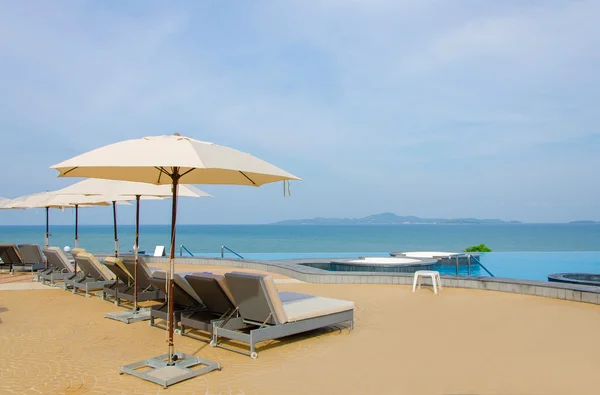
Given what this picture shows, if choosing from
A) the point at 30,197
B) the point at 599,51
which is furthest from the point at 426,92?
the point at 30,197

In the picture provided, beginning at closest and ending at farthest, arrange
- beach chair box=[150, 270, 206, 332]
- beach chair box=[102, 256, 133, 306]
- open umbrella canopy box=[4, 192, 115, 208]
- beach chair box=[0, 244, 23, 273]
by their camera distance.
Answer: beach chair box=[150, 270, 206, 332] → beach chair box=[102, 256, 133, 306] → open umbrella canopy box=[4, 192, 115, 208] → beach chair box=[0, 244, 23, 273]

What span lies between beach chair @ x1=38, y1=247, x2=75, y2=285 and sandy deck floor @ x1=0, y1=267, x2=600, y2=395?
2.01 m

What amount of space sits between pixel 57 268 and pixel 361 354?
773 cm

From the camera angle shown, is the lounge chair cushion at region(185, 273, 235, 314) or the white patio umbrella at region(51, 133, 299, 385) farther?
the lounge chair cushion at region(185, 273, 235, 314)

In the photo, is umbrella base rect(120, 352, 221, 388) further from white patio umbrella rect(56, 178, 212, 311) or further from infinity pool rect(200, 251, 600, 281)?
infinity pool rect(200, 251, 600, 281)

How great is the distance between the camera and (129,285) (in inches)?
296

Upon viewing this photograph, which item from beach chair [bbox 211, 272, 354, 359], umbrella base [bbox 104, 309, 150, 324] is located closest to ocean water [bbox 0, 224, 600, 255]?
umbrella base [bbox 104, 309, 150, 324]

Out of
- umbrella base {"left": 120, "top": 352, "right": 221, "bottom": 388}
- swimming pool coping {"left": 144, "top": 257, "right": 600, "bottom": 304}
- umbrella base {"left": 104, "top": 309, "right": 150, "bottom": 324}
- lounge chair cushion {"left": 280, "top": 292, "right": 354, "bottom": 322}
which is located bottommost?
umbrella base {"left": 120, "top": 352, "right": 221, "bottom": 388}

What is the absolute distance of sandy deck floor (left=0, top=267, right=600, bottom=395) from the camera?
3.81 m

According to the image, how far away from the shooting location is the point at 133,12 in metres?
13.8

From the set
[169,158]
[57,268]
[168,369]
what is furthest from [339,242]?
[169,158]

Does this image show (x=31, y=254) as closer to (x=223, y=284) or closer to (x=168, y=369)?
(x=223, y=284)

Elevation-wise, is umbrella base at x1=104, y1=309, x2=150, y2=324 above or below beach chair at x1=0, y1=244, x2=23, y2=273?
below

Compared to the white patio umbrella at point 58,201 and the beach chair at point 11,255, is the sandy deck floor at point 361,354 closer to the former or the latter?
the white patio umbrella at point 58,201
